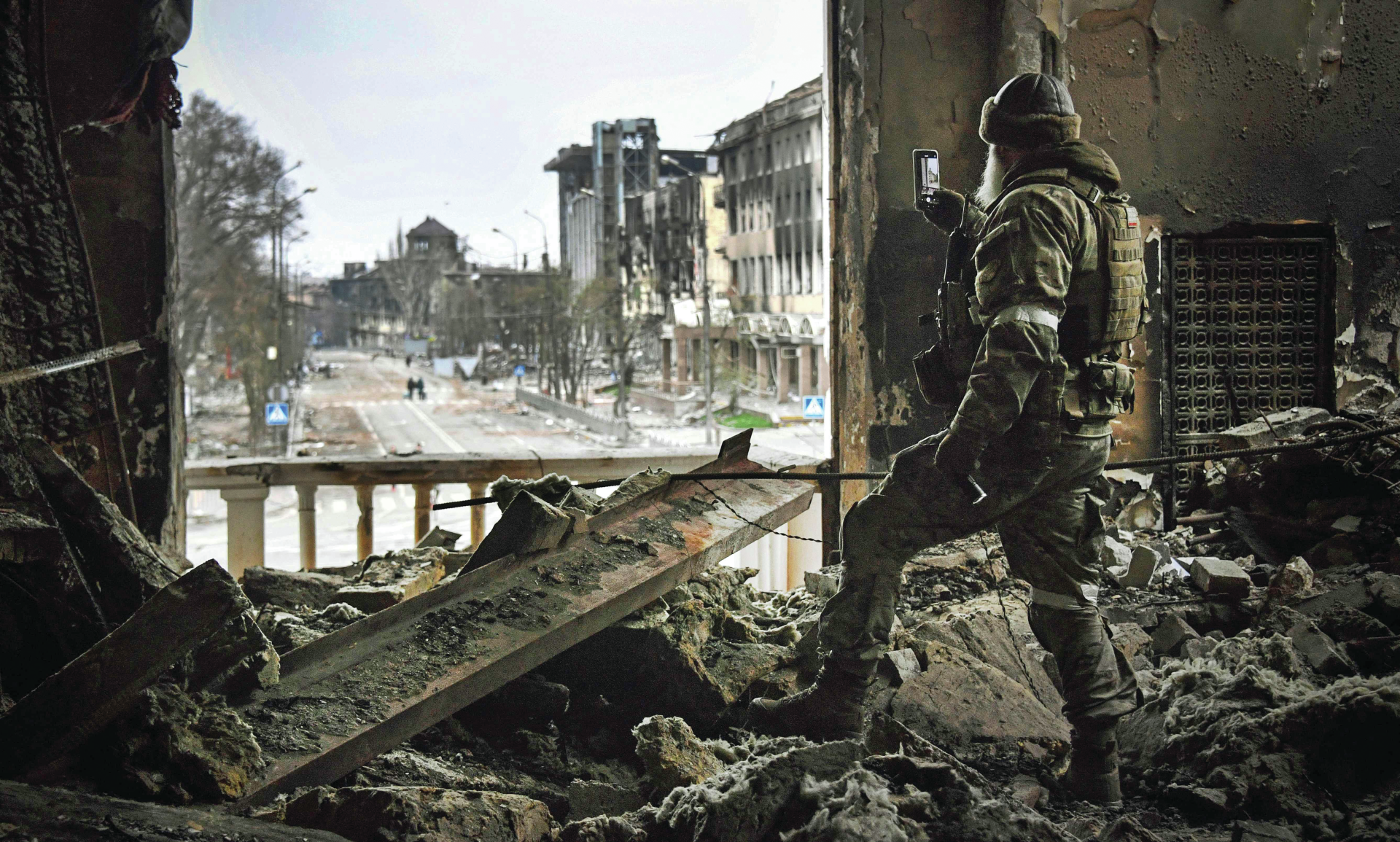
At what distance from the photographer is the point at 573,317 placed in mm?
37656

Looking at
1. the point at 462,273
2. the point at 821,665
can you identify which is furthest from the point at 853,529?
the point at 462,273

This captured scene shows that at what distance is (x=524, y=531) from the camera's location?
3.47 meters

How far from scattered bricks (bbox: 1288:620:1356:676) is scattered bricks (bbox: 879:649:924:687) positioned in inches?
50.5

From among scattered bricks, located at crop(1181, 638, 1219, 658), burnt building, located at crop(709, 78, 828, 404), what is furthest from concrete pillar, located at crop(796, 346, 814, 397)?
scattered bricks, located at crop(1181, 638, 1219, 658)

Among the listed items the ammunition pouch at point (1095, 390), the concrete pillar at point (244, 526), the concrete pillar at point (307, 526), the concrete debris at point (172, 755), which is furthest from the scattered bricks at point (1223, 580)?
the concrete pillar at point (244, 526)

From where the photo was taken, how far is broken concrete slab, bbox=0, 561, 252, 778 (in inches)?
90.9

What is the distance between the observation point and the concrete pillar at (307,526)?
5.50 meters

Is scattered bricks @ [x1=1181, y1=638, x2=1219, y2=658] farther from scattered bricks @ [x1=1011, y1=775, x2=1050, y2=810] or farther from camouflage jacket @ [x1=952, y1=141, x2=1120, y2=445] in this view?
camouflage jacket @ [x1=952, y1=141, x2=1120, y2=445]

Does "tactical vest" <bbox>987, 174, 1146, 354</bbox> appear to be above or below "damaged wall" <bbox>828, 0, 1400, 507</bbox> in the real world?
below

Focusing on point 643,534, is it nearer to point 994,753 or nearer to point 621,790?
point 621,790

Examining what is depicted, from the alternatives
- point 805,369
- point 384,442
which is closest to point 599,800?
point 805,369

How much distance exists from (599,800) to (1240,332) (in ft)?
15.0

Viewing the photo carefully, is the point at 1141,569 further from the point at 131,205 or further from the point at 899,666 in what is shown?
the point at 131,205

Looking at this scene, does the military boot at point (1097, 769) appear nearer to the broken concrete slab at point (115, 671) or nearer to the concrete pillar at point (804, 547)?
the broken concrete slab at point (115, 671)
